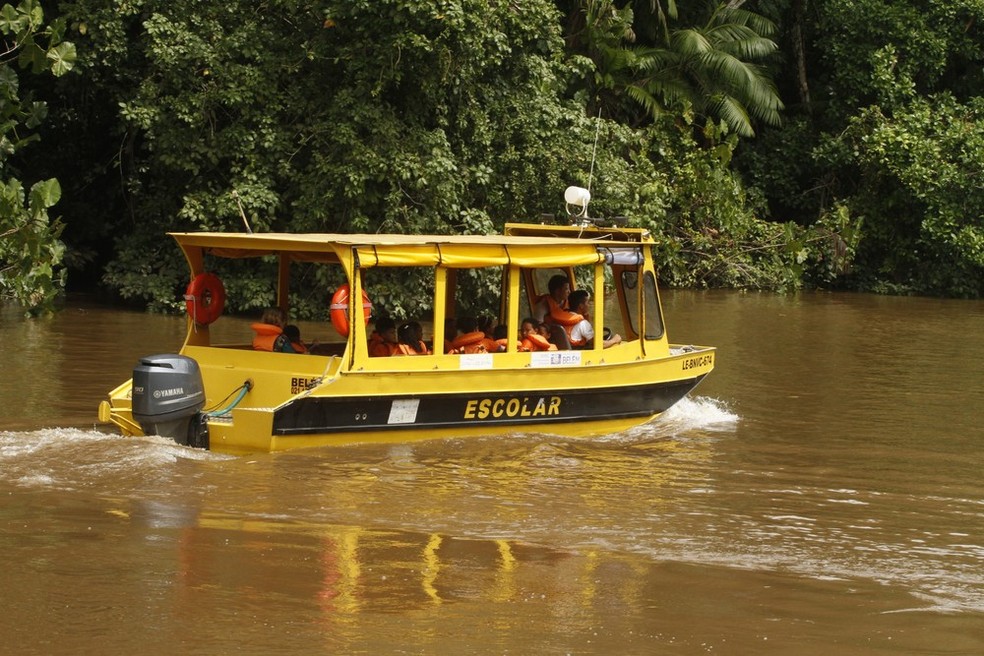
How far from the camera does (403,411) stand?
988cm

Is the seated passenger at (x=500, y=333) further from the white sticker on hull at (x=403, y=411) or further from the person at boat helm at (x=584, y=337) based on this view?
the white sticker on hull at (x=403, y=411)

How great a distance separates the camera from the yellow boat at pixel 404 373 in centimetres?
940

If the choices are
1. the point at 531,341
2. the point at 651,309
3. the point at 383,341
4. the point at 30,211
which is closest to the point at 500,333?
the point at 531,341

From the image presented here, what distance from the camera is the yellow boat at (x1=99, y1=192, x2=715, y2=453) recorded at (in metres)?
9.40

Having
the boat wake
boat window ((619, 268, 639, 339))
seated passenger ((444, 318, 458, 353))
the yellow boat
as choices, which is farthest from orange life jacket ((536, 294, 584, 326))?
the boat wake

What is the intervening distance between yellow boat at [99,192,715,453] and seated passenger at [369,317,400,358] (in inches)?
2.9

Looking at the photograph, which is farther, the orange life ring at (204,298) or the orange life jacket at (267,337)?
the orange life ring at (204,298)

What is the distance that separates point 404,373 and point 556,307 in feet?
6.84

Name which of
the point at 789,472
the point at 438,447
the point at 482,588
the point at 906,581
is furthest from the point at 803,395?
the point at 482,588

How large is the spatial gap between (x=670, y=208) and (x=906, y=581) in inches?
790

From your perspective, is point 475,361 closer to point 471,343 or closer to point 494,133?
point 471,343

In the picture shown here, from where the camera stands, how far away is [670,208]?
26.8 m

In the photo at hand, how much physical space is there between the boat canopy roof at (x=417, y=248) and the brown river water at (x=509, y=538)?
1.41 m

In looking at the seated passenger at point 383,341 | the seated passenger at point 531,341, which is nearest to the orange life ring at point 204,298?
the seated passenger at point 383,341
